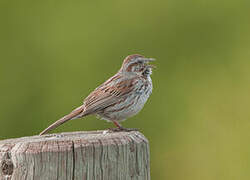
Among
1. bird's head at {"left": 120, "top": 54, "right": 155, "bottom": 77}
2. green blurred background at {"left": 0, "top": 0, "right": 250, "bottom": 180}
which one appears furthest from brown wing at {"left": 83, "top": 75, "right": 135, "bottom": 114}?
green blurred background at {"left": 0, "top": 0, "right": 250, "bottom": 180}

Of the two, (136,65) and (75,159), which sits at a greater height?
(136,65)

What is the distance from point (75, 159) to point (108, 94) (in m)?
2.91

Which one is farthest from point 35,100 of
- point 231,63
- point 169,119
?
point 231,63

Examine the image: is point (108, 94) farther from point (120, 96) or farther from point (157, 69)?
point (157, 69)

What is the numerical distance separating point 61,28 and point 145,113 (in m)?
2.86

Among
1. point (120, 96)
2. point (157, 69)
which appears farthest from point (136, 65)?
point (157, 69)

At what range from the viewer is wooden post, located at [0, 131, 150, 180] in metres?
4.74

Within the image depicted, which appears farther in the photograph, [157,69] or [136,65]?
[157,69]

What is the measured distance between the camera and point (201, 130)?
12195 mm

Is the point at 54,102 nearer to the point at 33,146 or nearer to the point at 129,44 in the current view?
the point at 129,44

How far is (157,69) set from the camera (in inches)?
492

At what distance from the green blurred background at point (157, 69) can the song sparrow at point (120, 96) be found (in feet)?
12.3

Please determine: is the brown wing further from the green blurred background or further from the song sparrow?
the green blurred background

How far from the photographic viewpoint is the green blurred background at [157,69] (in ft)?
39.6
